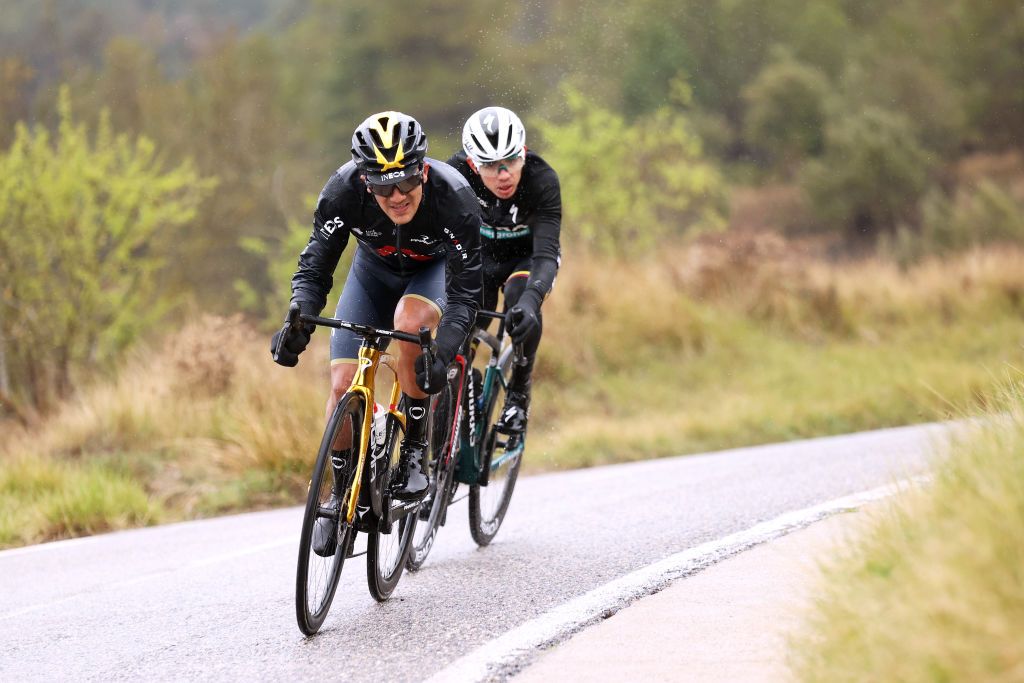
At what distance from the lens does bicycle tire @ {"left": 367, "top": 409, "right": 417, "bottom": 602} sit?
199 inches

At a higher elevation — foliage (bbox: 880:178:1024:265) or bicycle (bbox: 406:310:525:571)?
bicycle (bbox: 406:310:525:571)

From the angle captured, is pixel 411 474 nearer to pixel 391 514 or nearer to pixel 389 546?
pixel 391 514

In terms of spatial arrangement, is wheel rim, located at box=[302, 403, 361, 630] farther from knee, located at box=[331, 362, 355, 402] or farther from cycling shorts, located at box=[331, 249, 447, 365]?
cycling shorts, located at box=[331, 249, 447, 365]

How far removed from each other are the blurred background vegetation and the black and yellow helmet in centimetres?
260

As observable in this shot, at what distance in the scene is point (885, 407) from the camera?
1378 cm

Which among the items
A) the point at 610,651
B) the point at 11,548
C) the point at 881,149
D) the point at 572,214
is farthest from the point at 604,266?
the point at 881,149

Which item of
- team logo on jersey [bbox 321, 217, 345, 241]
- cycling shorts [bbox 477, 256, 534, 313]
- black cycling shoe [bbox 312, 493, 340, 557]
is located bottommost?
black cycling shoe [bbox 312, 493, 340, 557]

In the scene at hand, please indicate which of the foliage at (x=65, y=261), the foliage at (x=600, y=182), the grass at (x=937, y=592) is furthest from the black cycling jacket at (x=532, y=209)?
the foliage at (x=600, y=182)

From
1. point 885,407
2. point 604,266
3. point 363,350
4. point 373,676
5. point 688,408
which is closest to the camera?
point 373,676

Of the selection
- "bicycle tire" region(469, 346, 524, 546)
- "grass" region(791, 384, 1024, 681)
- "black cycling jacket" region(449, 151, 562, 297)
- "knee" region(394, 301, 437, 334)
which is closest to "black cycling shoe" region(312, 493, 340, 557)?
"knee" region(394, 301, 437, 334)

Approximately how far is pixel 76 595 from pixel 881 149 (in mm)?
49262

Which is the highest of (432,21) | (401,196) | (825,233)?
(432,21)

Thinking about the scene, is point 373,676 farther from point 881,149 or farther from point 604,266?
point 881,149

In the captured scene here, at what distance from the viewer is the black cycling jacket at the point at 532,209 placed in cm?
672
